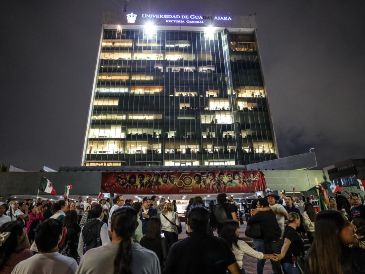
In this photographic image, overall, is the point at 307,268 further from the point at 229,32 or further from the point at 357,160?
the point at 229,32

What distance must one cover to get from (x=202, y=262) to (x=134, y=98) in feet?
202

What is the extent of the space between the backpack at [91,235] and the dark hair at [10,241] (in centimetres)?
198

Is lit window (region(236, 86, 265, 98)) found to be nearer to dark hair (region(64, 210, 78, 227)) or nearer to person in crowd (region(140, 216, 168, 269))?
dark hair (region(64, 210, 78, 227))

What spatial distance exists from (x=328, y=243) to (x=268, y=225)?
144 inches

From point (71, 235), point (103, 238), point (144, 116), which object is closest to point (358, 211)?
point (103, 238)

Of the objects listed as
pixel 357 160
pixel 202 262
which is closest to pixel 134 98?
pixel 357 160

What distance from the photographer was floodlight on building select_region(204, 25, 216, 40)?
7310cm

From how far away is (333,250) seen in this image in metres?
2.33

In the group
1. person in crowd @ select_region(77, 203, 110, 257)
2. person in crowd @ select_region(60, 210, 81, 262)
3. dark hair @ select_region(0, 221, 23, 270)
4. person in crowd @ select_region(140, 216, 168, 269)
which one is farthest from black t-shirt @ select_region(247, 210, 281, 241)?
dark hair @ select_region(0, 221, 23, 270)

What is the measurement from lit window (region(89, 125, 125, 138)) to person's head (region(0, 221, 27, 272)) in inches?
2221

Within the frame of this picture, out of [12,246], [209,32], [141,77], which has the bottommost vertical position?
[12,246]

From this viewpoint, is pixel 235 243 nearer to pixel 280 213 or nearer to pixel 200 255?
pixel 200 255

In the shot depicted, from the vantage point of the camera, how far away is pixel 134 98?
61938 mm

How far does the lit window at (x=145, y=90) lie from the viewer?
6288cm
